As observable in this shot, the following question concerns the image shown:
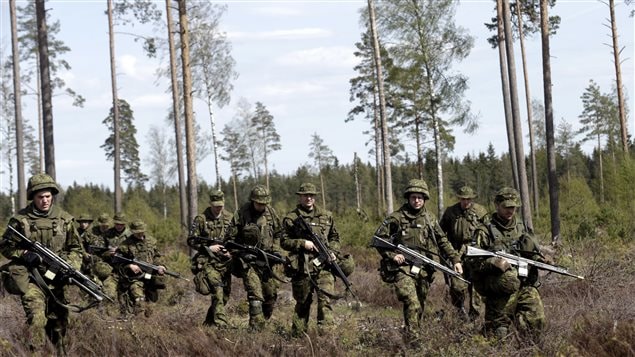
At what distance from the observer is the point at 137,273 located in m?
11.4

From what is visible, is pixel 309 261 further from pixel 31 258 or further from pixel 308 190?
pixel 31 258

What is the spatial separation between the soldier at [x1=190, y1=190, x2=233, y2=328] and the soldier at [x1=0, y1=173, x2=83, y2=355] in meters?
2.23

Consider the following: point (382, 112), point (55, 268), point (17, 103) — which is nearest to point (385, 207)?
point (382, 112)

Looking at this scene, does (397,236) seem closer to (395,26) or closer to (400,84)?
(395,26)

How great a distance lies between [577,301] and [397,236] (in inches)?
112

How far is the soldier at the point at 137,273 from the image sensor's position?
445 inches

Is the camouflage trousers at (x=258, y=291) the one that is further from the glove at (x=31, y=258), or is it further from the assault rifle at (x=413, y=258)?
the glove at (x=31, y=258)

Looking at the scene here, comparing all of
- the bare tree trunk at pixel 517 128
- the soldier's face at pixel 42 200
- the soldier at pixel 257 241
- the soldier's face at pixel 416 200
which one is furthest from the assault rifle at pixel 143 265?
the bare tree trunk at pixel 517 128

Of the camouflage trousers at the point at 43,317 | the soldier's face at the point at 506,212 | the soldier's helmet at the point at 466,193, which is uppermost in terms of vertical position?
the soldier's helmet at the point at 466,193

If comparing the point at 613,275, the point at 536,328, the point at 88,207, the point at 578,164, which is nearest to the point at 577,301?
the point at 613,275

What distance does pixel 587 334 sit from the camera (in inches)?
242

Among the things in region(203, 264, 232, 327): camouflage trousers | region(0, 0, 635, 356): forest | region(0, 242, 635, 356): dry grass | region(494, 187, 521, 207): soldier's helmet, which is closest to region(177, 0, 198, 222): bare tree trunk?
region(0, 0, 635, 356): forest

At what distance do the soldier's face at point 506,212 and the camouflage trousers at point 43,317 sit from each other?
4.76m

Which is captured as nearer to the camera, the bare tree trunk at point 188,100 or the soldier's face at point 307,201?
the soldier's face at point 307,201
